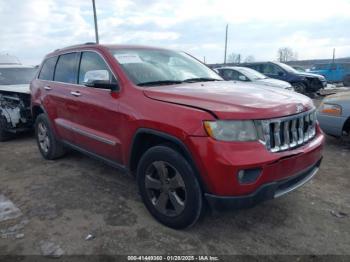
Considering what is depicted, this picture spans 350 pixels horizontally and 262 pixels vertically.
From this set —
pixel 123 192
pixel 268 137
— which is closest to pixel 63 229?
pixel 123 192

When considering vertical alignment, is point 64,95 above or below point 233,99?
below

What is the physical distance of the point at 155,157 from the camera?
10.3 ft

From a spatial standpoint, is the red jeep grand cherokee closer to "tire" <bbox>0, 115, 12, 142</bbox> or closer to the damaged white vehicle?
the damaged white vehicle

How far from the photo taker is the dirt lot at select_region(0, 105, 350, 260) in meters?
2.96

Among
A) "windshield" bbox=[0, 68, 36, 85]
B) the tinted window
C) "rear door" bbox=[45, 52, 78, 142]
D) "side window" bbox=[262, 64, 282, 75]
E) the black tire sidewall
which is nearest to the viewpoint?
"rear door" bbox=[45, 52, 78, 142]

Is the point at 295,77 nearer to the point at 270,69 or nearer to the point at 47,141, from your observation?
the point at 270,69

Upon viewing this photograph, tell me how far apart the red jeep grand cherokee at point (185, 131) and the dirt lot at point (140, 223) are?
30 centimetres

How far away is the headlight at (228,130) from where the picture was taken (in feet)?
8.88

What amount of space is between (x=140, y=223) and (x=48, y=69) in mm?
3374

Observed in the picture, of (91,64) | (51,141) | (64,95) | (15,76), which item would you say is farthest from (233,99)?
(15,76)

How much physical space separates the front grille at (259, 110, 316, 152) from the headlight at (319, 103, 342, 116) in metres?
2.61

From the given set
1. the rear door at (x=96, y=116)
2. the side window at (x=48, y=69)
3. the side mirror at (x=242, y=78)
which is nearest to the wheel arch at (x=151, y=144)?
the rear door at (x=96, y=116)

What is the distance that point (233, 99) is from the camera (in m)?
2.94

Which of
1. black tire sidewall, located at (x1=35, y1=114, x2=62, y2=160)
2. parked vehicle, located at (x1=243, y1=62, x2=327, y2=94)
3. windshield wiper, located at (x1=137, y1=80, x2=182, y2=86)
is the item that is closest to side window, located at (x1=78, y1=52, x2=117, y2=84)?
windshield wiper, located at (x1=137, y1=80, x2=182, y2=86)
